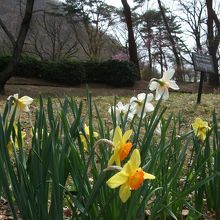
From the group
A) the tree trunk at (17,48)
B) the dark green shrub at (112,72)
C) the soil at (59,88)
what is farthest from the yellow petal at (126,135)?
the dark green shrub at (112,72)

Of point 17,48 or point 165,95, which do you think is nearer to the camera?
point 165,95

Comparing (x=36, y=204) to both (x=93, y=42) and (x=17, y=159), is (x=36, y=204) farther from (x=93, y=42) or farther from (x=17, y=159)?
(x=93, y=42)

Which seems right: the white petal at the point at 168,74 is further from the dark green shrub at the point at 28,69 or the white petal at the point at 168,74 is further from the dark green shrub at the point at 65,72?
the dark green shrub at the point at 28,69

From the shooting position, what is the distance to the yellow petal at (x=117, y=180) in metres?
0.90

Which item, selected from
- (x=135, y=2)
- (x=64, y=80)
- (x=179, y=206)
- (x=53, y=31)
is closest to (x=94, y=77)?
(x=64, y=80)

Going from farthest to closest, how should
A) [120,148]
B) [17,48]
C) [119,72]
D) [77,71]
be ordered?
1. [119,72]
2. [77,71]
3. [17,48]
4. [120,148]

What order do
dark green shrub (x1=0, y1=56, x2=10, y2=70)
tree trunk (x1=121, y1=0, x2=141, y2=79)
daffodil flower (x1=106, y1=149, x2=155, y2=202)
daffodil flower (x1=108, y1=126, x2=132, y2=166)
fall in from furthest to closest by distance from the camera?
tree trunk (x1=121, y1=0, x2=141, y2=79), dark green shrub (x1=0, y1=56, x2=10, y2=70), daffodil flower (x1=108, y1=126, x2=132, y2=166), daffodil flower (x1=106, y1=149, x2=155, y2=202)

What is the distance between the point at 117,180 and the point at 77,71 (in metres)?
13.7

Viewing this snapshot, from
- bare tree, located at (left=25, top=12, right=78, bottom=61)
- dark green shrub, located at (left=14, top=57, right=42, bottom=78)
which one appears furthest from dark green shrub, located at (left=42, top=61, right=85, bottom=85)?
bare tree, located at (left=25, top=12, right=78, bottom=61)

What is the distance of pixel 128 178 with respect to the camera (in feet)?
2.98

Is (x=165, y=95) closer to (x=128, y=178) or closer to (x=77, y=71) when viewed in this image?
(x=128, y=178)

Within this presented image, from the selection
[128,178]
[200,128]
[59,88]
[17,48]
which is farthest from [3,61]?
[128,178]

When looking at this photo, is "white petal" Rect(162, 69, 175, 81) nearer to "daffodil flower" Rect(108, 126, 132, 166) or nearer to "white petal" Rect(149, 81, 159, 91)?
"white petal" Rect(149, 81, 159, 91)

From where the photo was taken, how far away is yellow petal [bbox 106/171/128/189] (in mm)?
898
